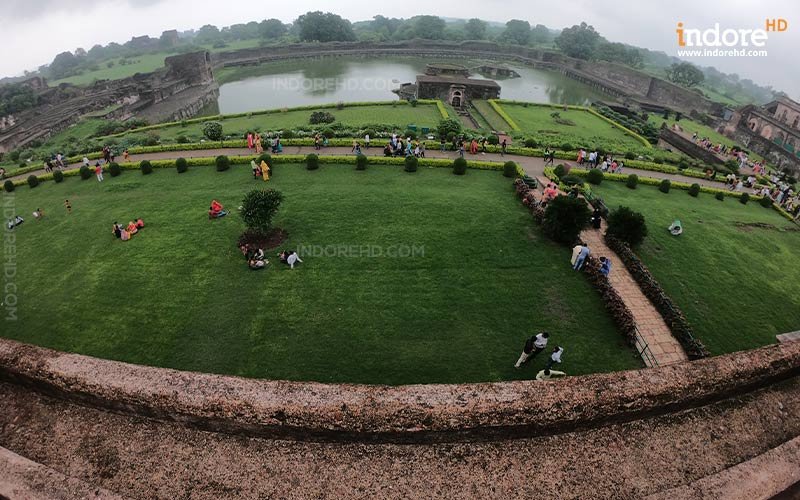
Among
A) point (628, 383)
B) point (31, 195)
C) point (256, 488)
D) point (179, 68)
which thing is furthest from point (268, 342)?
point (179, 68)

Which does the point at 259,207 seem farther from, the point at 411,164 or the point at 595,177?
the point at 595,177

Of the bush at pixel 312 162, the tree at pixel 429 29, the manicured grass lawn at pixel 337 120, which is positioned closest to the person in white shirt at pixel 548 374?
the bush at pixel 312 162

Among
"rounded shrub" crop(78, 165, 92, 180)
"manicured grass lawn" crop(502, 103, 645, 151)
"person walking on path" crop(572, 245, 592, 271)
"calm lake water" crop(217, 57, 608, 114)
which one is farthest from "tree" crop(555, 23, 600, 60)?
"rounded shrub" crop(78, 165, 92, 180)

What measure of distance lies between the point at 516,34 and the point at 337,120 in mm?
108298

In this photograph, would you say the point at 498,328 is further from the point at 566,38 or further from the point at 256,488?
the point at 566,38

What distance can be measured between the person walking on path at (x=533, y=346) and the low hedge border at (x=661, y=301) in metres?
4.20

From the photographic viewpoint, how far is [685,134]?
39906 mm

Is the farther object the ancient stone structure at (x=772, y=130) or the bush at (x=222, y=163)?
the ancient stone structure at (x=772, y=130)

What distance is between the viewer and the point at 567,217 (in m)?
14.0

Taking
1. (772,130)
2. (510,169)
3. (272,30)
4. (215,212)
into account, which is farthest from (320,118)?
(272,30)

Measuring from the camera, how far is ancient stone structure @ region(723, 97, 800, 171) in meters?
35.2

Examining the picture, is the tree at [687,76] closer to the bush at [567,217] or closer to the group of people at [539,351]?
the bush at [567,217]

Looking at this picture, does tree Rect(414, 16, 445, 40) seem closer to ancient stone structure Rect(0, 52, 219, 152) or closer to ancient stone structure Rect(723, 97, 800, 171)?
ancient stone structure Rect(0, 52, 219, 152)

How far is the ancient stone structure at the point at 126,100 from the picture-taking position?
4078 cm
